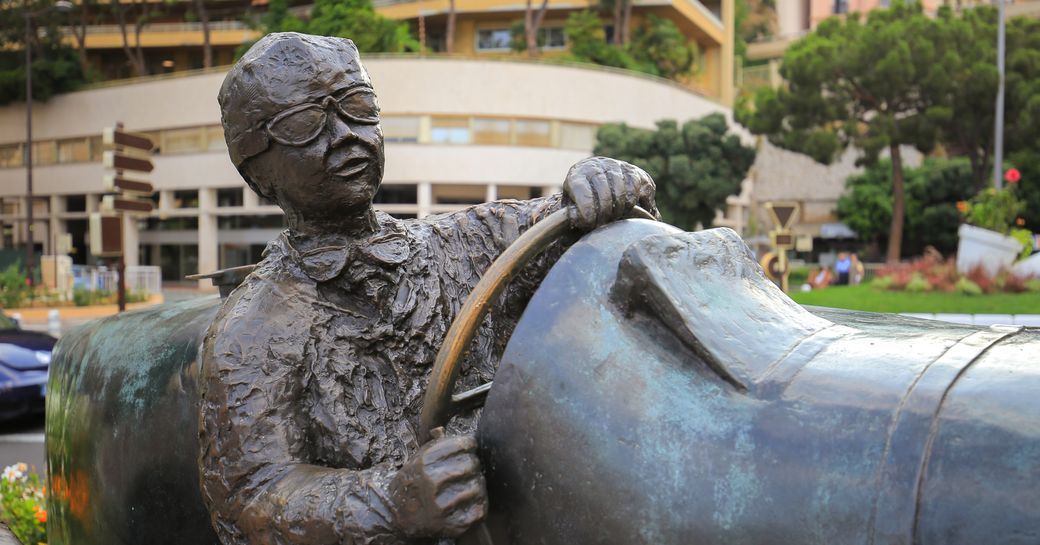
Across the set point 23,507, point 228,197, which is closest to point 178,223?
point 228,197

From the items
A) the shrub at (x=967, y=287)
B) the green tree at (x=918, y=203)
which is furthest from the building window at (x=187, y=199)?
the shrub at (x=967, y=287)

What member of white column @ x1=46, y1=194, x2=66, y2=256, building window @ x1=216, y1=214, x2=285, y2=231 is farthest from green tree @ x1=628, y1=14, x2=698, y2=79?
white column @ x1=46, y1=194, x2=66, y2=256

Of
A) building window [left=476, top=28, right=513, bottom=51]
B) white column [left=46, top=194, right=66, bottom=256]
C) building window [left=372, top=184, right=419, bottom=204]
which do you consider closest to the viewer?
building window [left=372, top=184, right=419, bottom=204]

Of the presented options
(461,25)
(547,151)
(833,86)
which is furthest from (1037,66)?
(461,25)

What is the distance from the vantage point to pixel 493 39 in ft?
120

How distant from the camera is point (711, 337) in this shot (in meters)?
1.35

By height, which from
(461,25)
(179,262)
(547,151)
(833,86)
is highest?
(461,25)

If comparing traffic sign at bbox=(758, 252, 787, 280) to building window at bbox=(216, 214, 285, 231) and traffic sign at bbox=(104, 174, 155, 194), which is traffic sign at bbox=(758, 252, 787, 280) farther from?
building window at bbox=(216, 214, 285, 231)

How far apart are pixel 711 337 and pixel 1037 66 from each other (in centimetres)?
2860

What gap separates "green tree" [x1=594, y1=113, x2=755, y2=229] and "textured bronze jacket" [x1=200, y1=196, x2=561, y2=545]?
23.5 m

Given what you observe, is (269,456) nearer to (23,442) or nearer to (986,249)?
(23,442)

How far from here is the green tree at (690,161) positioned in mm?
25266

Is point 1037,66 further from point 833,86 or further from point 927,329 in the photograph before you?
point 927,329

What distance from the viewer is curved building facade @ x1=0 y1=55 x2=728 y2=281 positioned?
1098 inches
